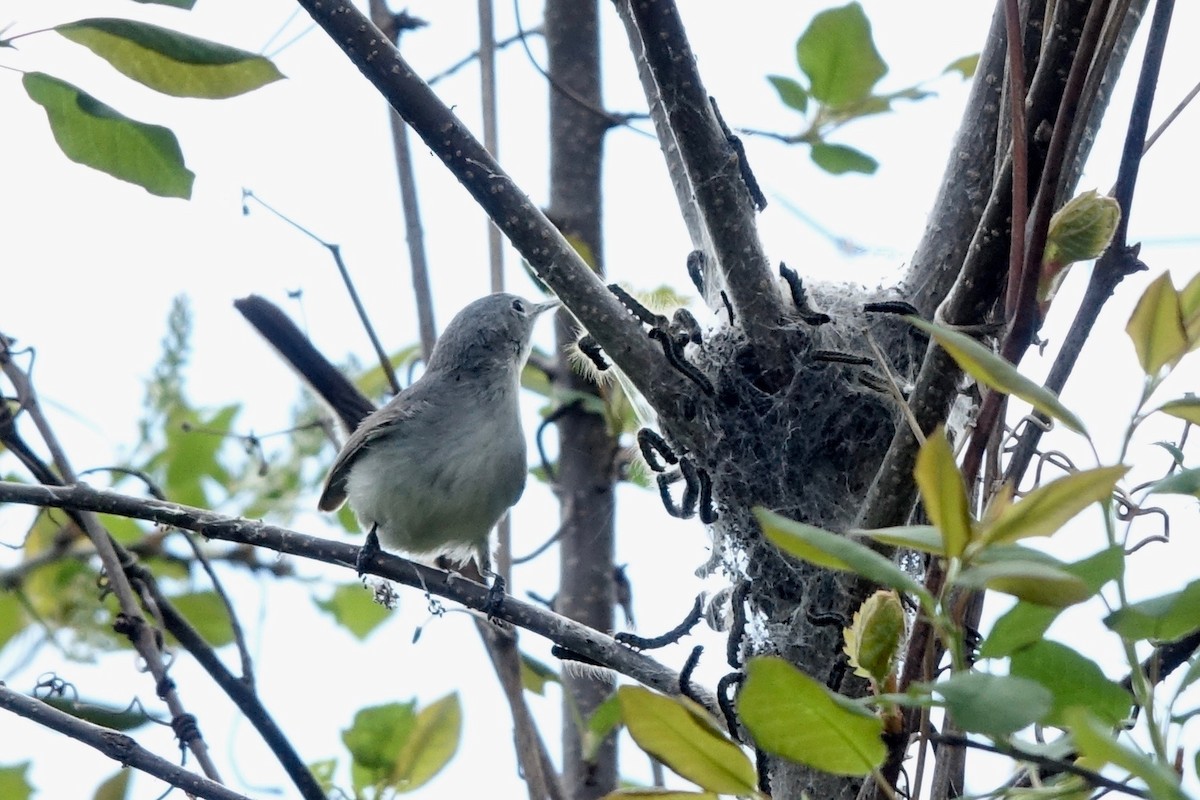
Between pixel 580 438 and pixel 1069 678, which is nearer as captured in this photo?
pixel 1069 678

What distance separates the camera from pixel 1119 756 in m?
0.51

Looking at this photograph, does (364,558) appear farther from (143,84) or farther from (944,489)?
(944,489)

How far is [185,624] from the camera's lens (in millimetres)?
1956

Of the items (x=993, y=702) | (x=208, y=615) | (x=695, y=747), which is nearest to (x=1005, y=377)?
(x=993, y=702)

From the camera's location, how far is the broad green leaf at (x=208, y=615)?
2.42 meters

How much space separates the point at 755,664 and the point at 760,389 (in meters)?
1.19

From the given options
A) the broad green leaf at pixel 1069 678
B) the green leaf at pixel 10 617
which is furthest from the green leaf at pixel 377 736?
the broad green leaf at pixel 1069 678

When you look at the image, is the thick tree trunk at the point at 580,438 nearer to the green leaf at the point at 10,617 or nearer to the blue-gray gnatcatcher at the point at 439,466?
the blue-gray gnatcatcher at the point at 439,466

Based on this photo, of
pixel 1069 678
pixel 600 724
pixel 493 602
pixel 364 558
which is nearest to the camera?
pixel 1069 678

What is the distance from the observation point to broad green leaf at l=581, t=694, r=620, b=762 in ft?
7.00

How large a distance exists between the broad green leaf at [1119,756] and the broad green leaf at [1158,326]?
309mm

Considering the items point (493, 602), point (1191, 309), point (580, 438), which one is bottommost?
point (1191, 309)

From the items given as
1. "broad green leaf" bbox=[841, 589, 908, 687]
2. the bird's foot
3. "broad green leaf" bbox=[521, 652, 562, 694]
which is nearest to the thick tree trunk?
"broad green leaf" bbox=[521, 652, 562, 694]

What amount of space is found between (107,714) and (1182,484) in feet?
5.89
